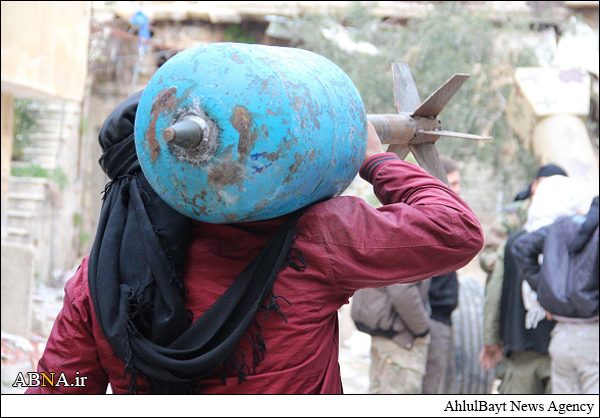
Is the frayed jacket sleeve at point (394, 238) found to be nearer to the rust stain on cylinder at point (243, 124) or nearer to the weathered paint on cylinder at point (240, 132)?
the weathered paint on cylinder at point (240, 132)

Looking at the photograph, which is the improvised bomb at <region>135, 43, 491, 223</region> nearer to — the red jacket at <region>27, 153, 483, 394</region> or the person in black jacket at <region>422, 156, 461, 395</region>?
the red jacket at <region>27, 153, 483, 394</region>

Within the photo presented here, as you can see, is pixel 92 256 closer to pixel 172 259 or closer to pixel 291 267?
pixel 172 259

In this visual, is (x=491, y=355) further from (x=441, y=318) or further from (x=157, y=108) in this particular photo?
(x=157, y=108)

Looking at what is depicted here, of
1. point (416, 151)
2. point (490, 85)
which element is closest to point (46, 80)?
point (416, 151)

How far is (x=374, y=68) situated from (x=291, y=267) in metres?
8.64

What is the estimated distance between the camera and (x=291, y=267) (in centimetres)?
164

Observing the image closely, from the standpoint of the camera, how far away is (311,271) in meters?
1.63

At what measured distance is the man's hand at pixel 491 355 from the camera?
183 inches

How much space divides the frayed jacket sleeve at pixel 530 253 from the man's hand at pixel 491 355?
798mm

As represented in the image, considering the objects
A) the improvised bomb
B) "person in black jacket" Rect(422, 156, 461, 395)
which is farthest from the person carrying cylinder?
"person in black jacket" Rect(422, 156, 461, 395)

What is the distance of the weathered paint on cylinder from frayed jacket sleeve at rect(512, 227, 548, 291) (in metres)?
2.78

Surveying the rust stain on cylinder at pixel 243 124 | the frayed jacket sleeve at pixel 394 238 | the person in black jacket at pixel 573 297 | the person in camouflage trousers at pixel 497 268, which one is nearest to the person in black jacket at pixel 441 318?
the person in camouflage trousers at pixel 497 268

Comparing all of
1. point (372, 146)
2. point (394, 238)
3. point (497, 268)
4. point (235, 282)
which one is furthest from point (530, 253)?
point (235, 282)

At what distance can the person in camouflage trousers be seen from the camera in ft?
14.9
